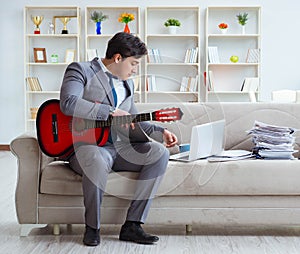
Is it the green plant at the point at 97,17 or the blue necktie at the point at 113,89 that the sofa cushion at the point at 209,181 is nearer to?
the blue necktie at the point at 113,89

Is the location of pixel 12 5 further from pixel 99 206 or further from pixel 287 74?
pixel 99 206

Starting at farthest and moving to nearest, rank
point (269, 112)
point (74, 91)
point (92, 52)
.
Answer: point (92, 52), point (269, 112), point (74, 91)

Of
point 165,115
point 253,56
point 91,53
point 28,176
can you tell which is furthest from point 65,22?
point 165,115

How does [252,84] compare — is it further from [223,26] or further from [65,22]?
[65,22]

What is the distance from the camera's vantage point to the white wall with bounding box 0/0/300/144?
740cm

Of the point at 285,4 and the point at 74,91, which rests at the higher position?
the point at 285,4

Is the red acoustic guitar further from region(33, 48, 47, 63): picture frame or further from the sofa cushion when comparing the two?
region(33, 48, 47, 63): picture frame

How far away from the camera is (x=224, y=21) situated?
7441 mm

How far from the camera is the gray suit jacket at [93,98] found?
9.30 ft

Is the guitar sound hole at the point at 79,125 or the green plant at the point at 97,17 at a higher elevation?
the green plant at the point at 97,17

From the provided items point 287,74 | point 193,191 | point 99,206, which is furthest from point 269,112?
point 287,74

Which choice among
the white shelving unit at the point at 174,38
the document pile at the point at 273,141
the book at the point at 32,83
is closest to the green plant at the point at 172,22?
the white shelving unit at the point at 174,38

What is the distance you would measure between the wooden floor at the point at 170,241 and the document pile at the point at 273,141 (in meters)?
0.40

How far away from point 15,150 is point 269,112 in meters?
1.46
